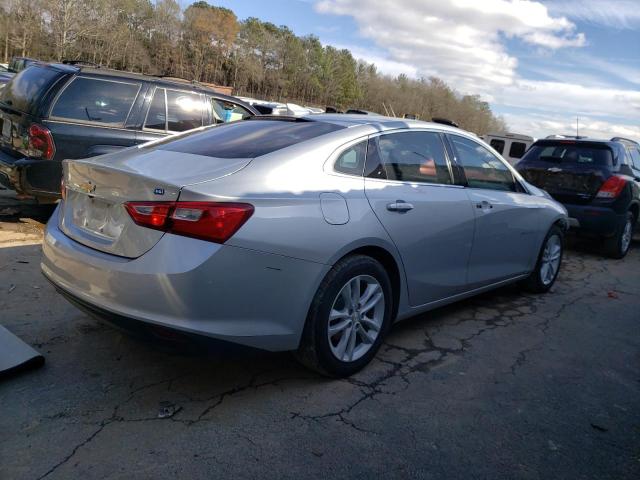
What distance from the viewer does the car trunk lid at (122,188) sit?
106 inches

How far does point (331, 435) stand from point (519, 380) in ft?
4.89

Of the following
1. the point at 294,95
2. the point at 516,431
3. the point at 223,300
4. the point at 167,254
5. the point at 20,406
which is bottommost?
the point at 20,406

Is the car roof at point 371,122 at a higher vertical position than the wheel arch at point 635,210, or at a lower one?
higher

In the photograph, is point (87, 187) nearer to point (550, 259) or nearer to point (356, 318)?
point (356, 318)

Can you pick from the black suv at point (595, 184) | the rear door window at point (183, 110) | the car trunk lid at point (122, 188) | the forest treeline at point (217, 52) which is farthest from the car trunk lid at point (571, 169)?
the forest treeline at point (217, 52)

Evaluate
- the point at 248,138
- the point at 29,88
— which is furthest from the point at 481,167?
the point at 29,88

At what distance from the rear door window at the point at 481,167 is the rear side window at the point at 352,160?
1.16 meters

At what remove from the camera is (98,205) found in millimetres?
3000

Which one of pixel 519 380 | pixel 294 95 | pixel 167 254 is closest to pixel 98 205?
pixel 167 254

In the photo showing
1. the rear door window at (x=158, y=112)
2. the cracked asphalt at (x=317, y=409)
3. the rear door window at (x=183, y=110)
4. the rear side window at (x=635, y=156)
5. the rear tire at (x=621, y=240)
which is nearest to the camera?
the cracked asphalt at (x=317, y=409)

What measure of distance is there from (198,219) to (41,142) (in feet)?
12.7

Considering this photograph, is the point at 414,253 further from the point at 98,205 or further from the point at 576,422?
the point at 98,205

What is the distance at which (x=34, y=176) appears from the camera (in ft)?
18.3

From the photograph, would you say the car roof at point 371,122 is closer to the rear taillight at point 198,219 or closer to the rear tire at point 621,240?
the rear taillight at point 198,219
